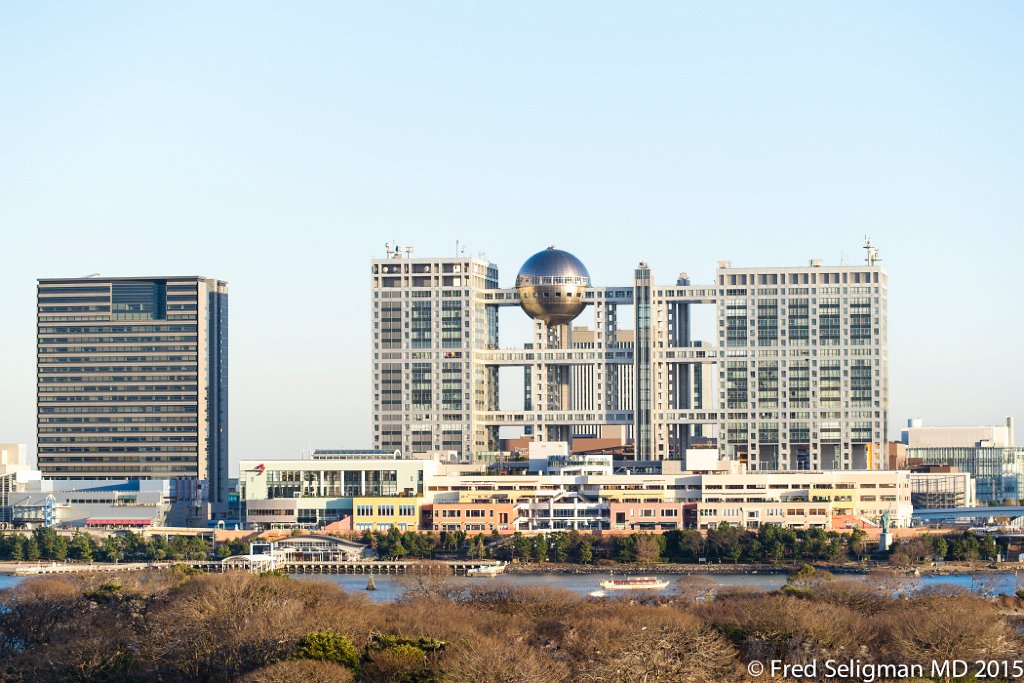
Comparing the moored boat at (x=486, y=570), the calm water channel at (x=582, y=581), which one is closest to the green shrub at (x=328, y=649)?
the calm water channel at (x=582, y=581)

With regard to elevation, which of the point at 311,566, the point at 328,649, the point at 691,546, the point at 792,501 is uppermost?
the point at 792,501

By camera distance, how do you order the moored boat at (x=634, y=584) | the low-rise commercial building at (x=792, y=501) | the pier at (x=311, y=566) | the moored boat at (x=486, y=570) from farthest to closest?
the low-rise commercial building at (x=792, y=501) < the pier at (x=311, y=566) < the moored boat at (x=486, y=570) < the moored boat at (x=634, y=584)

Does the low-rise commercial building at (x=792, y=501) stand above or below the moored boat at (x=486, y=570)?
above

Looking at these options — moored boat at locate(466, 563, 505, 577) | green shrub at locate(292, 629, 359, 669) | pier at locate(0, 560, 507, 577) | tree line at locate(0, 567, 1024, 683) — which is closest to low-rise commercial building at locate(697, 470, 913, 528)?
moored boat at locate(466, 563, 505, 577)

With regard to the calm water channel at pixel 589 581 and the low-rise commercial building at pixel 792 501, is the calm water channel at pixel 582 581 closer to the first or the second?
the calm water channel at pixel 589 581

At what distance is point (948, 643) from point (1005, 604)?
108ft

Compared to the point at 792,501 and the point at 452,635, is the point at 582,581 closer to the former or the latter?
the point at 792,501

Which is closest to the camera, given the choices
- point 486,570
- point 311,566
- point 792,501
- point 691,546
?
point 486,570

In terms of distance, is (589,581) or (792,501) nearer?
(589,581)

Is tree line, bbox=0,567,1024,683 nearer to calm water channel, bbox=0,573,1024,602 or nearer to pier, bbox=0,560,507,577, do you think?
calm water channel, bbox=0,573,1024,602

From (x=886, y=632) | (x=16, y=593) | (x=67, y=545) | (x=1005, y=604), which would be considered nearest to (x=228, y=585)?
(x=16, y=593)

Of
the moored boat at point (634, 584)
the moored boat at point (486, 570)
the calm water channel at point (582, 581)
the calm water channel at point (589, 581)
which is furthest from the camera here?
the moored boat at point (486, 570)

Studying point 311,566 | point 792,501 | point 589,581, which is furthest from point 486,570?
point 792,501

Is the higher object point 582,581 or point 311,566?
point 311,566
